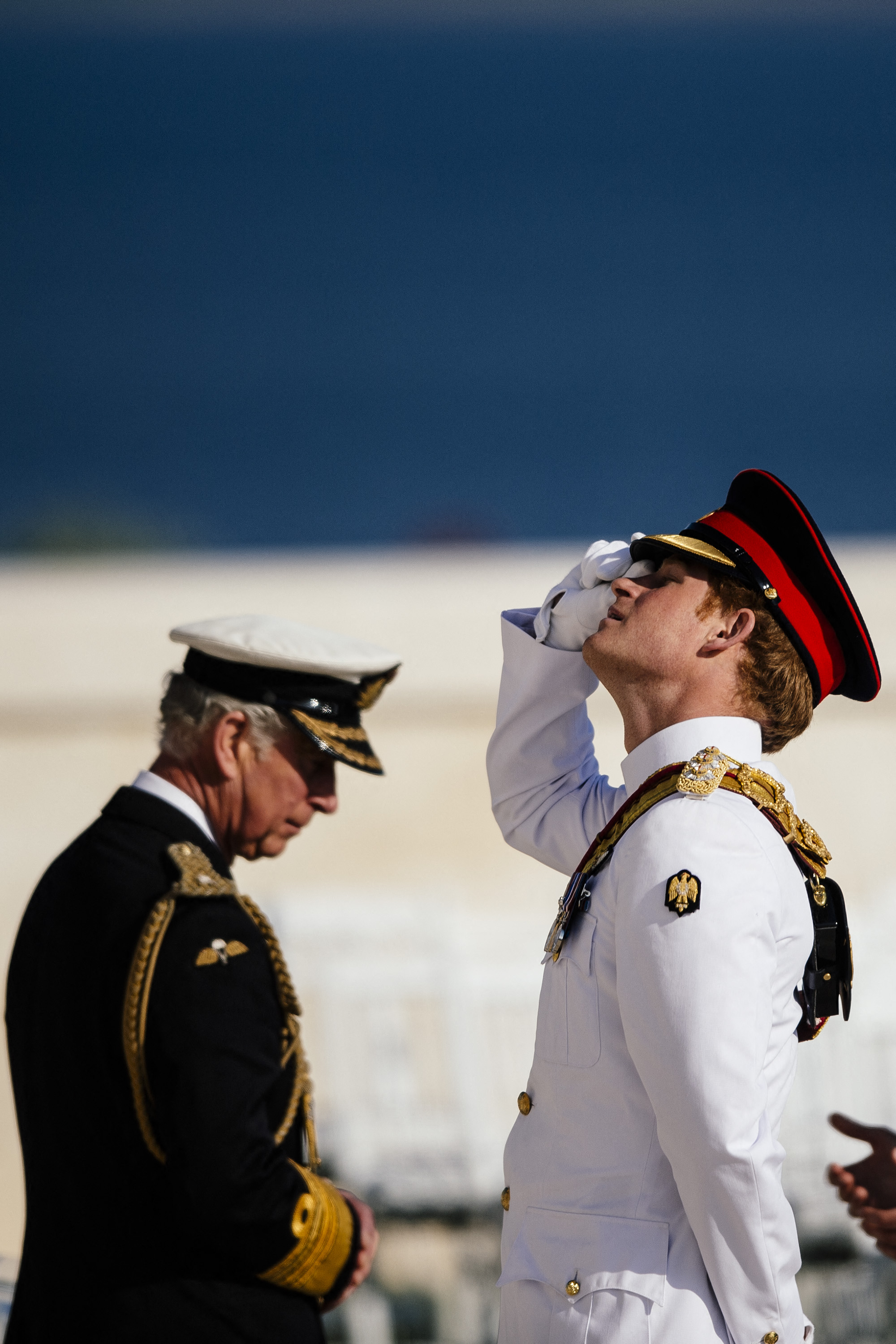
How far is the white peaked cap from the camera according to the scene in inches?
83.1

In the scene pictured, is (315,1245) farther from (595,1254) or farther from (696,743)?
(696,743)

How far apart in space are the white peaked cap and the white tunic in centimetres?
53

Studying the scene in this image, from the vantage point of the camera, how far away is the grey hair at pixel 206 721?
6.97ft


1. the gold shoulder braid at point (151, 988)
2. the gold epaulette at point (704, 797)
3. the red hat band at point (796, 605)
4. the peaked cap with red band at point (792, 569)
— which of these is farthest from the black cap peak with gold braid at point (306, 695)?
the red hat band at point (796, 605)

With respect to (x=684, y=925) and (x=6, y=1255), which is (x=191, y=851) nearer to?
(x=684, y=925)

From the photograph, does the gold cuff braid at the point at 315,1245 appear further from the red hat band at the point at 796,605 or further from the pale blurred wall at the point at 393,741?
the pale blurred wall at the point at 393,741

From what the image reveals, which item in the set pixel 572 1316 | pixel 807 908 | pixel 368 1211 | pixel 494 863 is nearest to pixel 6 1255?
pixel 494 863

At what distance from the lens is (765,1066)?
1729 millimetres

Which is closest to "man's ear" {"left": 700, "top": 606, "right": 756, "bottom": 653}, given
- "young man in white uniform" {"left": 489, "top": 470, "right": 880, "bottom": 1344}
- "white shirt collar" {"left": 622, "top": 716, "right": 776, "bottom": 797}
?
A: "young man in white uniform" {"left": 489, "top": 470, "right": 880, "bottom": 1344}

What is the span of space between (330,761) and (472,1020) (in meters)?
1.99

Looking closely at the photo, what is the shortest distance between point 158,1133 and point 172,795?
52 cm

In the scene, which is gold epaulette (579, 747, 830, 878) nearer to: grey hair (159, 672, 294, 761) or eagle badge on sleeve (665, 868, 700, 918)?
eagle badge on sleeve (665, 868, 700, 918)

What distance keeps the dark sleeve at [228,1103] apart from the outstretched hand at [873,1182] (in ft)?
2.93

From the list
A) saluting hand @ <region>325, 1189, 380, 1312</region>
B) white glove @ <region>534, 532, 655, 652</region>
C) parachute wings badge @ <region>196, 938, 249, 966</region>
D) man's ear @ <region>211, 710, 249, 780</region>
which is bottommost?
saluting hand @ <region>325, 1189, 380, 1312</region>
